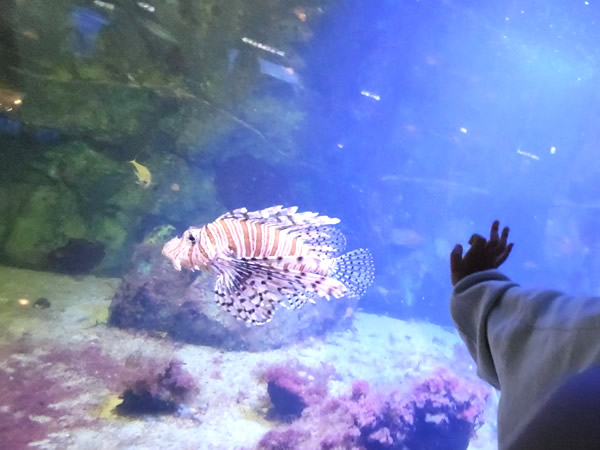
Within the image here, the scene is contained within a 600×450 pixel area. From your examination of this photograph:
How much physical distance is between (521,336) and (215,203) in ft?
23.8

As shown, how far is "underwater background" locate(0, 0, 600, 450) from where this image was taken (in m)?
4.32

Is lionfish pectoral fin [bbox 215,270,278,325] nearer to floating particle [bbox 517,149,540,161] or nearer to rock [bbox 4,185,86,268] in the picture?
rock [bbox 4,185,86,268]

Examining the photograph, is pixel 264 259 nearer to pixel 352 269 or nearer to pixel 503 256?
pixel 352 269

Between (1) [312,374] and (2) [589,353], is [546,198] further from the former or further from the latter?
(2) [589,353]

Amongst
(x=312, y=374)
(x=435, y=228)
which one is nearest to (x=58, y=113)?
(x=312, y=374)

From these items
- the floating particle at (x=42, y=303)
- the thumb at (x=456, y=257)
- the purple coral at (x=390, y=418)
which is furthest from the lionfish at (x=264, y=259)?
the floating particle at (x=42, y=303)

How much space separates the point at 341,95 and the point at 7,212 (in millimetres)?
6257

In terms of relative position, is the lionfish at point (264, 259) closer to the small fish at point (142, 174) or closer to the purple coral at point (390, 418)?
the purple coral at point (390, 418)

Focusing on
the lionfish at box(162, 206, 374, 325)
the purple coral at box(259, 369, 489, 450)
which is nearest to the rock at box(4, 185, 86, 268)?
the purple coral at box(259, 369, 489, 450)

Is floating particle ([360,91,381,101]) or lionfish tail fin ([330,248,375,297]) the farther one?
floating particle ([360,91,381,101])

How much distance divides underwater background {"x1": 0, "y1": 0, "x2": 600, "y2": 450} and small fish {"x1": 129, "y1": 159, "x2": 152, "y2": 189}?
31mm

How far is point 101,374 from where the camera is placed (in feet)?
14.1

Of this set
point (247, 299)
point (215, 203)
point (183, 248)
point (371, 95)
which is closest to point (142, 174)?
point (215, 203)

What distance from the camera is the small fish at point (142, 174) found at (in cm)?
709
